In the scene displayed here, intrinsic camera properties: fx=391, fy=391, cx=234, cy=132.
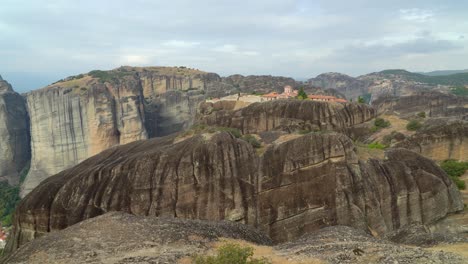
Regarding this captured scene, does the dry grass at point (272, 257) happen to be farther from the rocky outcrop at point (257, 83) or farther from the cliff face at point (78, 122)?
the rocky outcrop at point (257, 83)

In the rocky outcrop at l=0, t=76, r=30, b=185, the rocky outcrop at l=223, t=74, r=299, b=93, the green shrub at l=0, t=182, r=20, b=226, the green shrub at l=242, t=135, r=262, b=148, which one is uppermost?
the rocky outcrop at l=223, t=74, r=299, b=93

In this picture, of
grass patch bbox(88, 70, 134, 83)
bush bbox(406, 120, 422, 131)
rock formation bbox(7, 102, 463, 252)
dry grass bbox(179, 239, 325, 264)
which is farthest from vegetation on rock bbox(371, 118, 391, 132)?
grass patch bbox(88, 70, 134, 83)

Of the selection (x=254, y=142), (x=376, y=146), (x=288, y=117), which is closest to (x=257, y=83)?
(x=288, y=117)

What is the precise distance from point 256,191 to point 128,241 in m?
12.3

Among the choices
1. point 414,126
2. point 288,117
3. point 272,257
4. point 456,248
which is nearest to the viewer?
point 272,257

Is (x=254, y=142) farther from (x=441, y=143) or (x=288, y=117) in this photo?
(x=441, y=143)

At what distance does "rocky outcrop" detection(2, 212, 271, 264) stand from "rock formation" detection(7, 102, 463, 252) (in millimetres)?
4990

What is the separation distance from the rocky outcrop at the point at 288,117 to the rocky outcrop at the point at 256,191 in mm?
16431

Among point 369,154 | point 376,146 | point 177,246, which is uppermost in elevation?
point 369,154

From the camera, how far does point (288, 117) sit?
48875 mm

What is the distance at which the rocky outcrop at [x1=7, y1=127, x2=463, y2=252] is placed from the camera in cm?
2973

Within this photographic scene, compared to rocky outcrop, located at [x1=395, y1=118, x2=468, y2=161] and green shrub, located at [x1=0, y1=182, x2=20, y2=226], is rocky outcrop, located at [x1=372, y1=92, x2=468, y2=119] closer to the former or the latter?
rocky outcrop, located at [x1=395, y1=118, x2=468, y2=161]

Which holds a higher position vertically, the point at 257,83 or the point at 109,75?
the point at 109,75

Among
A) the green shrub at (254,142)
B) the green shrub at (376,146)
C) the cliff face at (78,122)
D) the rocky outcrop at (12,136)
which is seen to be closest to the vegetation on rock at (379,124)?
the green shrub at (376,146)
